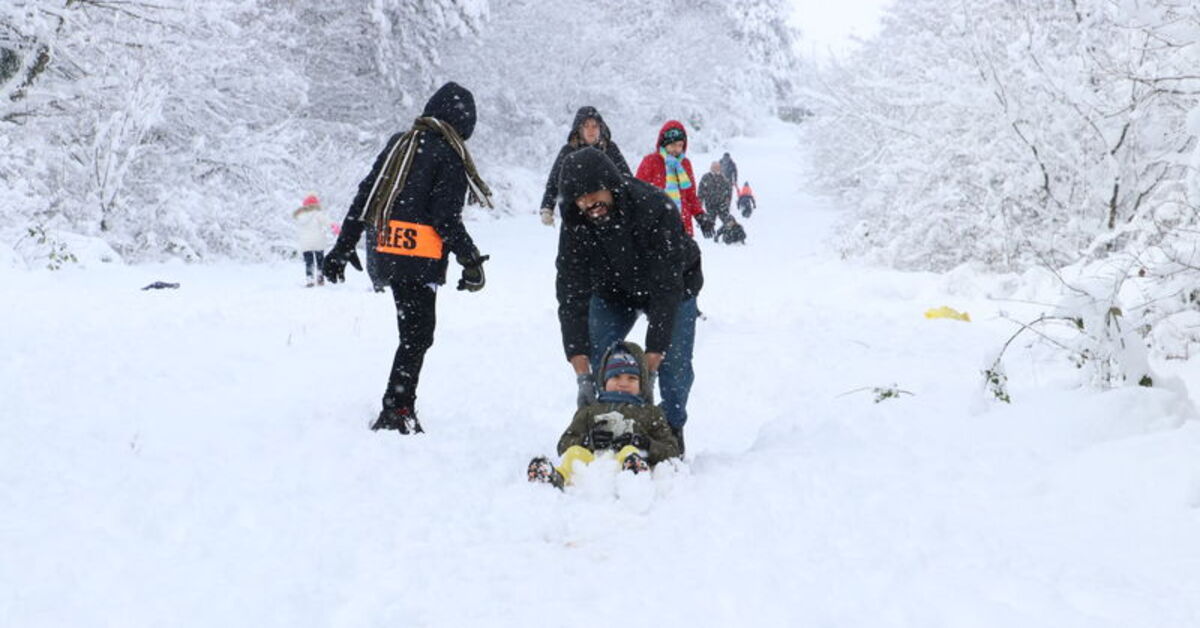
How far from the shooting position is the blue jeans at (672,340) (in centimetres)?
462

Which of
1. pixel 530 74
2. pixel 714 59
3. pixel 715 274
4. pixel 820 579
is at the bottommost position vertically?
pixel 820 579

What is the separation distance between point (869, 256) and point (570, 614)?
13330mm

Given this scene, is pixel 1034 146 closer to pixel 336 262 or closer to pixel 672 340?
pixel 672 340

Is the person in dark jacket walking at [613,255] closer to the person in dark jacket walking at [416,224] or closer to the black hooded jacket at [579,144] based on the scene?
the person in dark jacket walking at [416,224]

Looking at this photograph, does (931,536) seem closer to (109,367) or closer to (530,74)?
(109,367)

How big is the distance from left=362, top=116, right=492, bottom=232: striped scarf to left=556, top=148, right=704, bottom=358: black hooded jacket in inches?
30.0

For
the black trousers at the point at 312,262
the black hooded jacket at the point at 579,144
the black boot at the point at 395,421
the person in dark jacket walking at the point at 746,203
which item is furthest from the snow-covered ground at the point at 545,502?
the person in dark jacket walking at the point at 746,203

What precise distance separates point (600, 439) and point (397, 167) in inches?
68.7

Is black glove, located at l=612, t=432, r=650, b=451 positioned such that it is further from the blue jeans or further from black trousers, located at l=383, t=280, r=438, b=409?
black trousers, located at l=383, t=280, r=438, b=409

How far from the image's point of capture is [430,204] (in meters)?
4.74

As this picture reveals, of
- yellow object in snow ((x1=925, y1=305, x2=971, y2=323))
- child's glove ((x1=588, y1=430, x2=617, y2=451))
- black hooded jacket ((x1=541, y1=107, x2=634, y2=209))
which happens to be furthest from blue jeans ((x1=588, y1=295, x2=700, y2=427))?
yellow object in snow ((x1=925, y1=305, x2=971, y2=323))

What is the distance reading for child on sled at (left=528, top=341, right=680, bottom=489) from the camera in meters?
3.98

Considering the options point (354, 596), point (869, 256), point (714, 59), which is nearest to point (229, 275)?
point (869, 256)

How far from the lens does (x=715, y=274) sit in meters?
14.7
